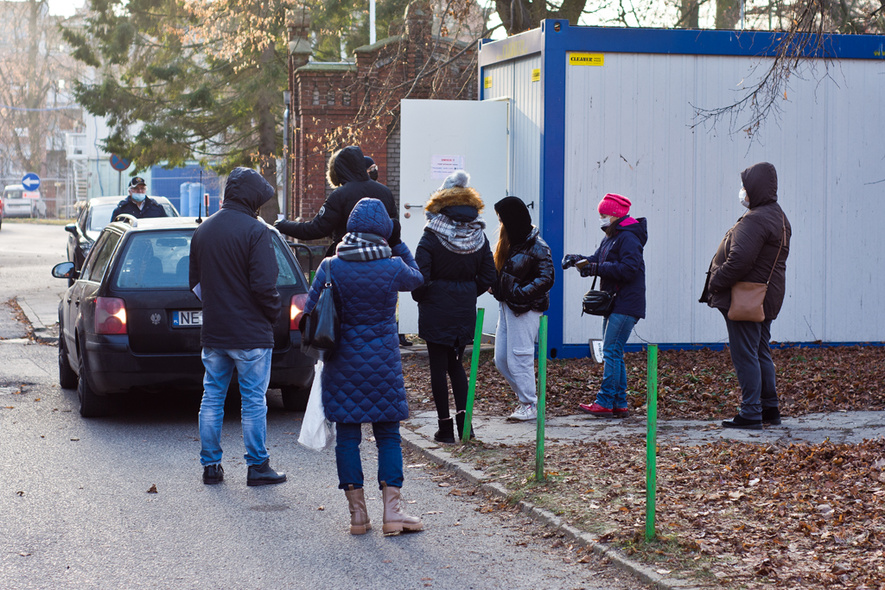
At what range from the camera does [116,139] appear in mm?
33281

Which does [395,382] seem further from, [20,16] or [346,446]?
[20,16]

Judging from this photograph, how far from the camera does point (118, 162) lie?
3212 centimetres

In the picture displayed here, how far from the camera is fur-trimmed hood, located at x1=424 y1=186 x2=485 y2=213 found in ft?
24.2

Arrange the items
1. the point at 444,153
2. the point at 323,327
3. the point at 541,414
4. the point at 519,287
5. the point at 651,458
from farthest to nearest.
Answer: the point at 444,153, the point at 519,287, the point at 541,414, the point at 323,327, the point at 651,458

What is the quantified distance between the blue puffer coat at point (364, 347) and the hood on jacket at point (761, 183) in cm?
337

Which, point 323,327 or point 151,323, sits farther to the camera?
point 151,323

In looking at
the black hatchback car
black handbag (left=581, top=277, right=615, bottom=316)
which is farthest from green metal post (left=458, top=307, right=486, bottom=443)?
the black hatchback car

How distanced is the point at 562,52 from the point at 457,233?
183 inches

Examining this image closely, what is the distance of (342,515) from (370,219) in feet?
5.40

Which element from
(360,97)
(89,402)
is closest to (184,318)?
(89,402)

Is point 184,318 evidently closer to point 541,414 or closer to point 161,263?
point 161,263

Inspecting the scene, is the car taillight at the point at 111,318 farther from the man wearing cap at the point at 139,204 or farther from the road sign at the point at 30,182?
the road sign at the point at 30,182

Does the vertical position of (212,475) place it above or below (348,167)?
below

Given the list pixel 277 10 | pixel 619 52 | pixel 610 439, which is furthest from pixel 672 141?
pixel 277 10
